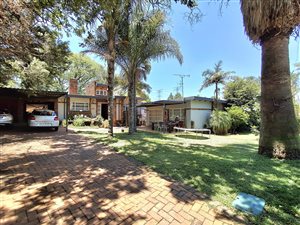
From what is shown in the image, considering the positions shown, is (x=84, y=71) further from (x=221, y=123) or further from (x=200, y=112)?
(x=221, y=123)

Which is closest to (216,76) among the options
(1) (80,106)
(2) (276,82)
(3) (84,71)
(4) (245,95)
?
(4) (245,95)

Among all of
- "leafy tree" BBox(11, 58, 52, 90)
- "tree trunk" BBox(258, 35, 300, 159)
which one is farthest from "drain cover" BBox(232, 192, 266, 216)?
"leafy tree" BBox(11, 58, 52, 90)

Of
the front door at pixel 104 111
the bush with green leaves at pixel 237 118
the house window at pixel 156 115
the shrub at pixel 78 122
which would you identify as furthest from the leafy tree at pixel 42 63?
the bush with green leaves at pixel 237 118

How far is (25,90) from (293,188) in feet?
47.3

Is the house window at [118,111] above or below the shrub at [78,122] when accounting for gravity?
above

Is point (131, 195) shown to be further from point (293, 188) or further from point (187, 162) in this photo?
point (293, 188)

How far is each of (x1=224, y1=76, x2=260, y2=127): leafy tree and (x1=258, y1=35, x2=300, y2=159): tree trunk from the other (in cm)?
1241

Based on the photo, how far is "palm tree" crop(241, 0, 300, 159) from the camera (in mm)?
5582

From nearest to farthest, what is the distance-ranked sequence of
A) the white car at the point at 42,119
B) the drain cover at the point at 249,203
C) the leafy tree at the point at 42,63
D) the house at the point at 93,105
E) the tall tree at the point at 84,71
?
the drain cover at the point at 249,203 < the leafy tree at the point at 42,63 < the white car at the point at 42,119 < the house at the point at 93,105 < the tall tree at the point at 84,71

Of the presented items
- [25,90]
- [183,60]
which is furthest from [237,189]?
[25,90]

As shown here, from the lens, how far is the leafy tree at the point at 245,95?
57.6 ft

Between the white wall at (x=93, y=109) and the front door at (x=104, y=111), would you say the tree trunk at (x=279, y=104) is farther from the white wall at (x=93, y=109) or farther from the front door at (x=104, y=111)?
the front door at (x=104, y=111)

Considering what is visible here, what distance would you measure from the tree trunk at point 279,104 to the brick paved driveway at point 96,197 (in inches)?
151

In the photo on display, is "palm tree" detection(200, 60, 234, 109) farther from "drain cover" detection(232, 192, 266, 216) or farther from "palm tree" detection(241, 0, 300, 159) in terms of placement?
"drain cover" detection(232, 192, 266, 216)
